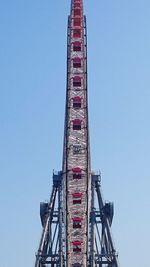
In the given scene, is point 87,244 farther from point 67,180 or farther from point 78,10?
point 78,10

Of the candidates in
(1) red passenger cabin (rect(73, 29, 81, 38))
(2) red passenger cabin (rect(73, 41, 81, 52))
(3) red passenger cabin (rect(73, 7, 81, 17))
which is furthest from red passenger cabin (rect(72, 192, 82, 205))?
(3) red passenger cabin (rect(73, 7, 81, 17))

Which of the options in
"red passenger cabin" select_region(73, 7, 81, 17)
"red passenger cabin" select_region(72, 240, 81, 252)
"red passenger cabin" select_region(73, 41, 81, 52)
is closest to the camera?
"red passenger cabin" select_region(72, 240, 81, 252)

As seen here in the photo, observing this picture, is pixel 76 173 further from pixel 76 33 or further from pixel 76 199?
pixel 76 33

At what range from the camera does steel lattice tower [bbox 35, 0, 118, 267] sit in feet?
254

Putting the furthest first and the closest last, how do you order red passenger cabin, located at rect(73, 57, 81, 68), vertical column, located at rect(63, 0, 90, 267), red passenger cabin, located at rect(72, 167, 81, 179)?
red passenger cabin, located at rect(73, 57, 81, 68) → red passenger cabin, located at rect(72, 167, 81, 179) → vertical column, located at rect(63, 0, 90, 267)

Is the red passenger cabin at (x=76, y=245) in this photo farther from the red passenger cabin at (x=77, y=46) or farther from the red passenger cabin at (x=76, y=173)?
the red passenger cabin at (x=77, y=46)

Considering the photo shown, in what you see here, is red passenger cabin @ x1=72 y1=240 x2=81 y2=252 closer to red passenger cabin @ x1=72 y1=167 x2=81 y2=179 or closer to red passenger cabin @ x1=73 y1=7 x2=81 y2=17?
red passenger cabin @ x1=72 y1=167 x2=81 y2=179

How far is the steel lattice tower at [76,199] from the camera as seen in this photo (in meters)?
77.4

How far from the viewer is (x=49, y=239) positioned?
274 ft

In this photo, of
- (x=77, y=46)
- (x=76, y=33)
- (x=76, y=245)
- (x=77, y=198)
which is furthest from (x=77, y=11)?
(x=76, y=245)

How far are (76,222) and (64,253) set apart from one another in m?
4.31

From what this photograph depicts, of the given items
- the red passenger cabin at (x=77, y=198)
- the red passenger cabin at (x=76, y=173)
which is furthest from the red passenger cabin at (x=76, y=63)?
the red passenger cabin at (x=77, y=198)

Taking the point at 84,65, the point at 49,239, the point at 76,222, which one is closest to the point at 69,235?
the point at 76,222

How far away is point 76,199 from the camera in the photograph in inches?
3108
